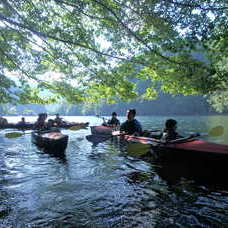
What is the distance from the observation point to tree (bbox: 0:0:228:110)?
957 centimetres

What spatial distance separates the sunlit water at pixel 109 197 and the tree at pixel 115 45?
148 inches

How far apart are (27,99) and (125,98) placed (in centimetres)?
535

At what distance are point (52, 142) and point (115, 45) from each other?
6.78 m

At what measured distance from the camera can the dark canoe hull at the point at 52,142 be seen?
14680mm

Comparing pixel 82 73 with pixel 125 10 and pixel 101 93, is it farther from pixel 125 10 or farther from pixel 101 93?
pixel 125 10

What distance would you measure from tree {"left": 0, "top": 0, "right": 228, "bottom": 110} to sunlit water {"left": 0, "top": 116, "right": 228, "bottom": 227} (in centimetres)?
376

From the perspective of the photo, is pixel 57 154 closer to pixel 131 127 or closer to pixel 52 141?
pixel 52 141

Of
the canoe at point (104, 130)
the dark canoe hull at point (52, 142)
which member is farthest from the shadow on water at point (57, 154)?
the canoe at point (104, 130)

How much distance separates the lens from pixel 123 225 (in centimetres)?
574

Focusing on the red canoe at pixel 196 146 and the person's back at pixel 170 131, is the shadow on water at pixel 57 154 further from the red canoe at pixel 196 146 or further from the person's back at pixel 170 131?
the person's back at pixel 170 131

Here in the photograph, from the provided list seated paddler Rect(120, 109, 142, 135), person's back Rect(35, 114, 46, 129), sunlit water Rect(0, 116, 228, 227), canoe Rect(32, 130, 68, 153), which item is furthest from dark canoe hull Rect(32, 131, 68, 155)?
seated paddler Rect(120, 109, 142, 135)

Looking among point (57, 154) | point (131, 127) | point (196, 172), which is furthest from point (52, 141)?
point (196, 172)

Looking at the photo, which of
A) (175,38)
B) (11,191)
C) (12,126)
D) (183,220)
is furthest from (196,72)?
(12,126)

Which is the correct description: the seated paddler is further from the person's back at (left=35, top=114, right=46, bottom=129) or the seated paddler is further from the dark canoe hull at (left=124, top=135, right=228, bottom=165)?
the person's back at (left=35, top=114, right=46, bottom=129)
